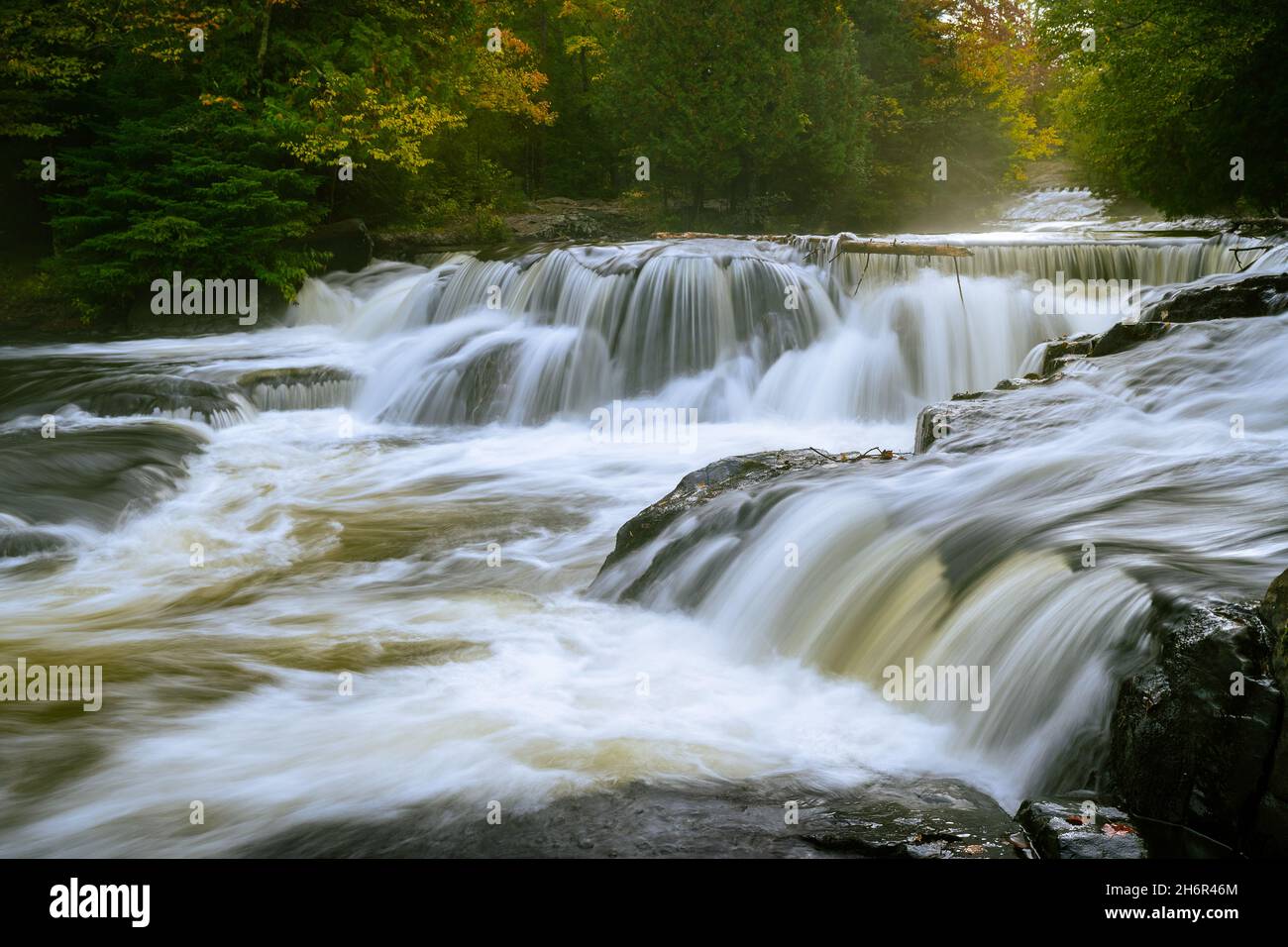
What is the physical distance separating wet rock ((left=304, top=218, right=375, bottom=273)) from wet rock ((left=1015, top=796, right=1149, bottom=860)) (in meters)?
15.7

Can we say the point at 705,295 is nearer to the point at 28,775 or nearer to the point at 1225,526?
the point at 1225,526

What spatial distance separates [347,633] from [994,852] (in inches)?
150

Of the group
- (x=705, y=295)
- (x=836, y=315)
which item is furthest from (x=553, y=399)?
(x=836, y=315)

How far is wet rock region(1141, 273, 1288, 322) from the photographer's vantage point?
28.2 feet

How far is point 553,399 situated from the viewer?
12.3 m

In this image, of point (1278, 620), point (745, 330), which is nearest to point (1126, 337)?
point (745, 330)

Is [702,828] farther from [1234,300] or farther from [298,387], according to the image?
[298,387]

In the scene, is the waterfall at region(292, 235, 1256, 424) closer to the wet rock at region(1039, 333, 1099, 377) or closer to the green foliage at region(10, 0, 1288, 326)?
the green foliage at region(10, 0, 1288, 326)

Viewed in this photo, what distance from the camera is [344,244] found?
56.4 ft

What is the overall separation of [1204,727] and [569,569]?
437 centimetres

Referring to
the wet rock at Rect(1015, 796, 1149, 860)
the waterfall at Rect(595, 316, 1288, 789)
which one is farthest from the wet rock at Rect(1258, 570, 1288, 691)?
the wet rock at Rect(1015, 796, 1149, 860)

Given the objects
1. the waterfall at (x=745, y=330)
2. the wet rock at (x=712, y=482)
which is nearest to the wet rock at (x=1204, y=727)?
the wet rock at (x=712, y=482)

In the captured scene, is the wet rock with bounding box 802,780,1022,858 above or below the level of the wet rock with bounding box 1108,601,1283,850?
below

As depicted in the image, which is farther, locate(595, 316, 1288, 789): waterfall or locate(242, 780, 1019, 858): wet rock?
locate(595, 316, 1288, 789): waterfall
